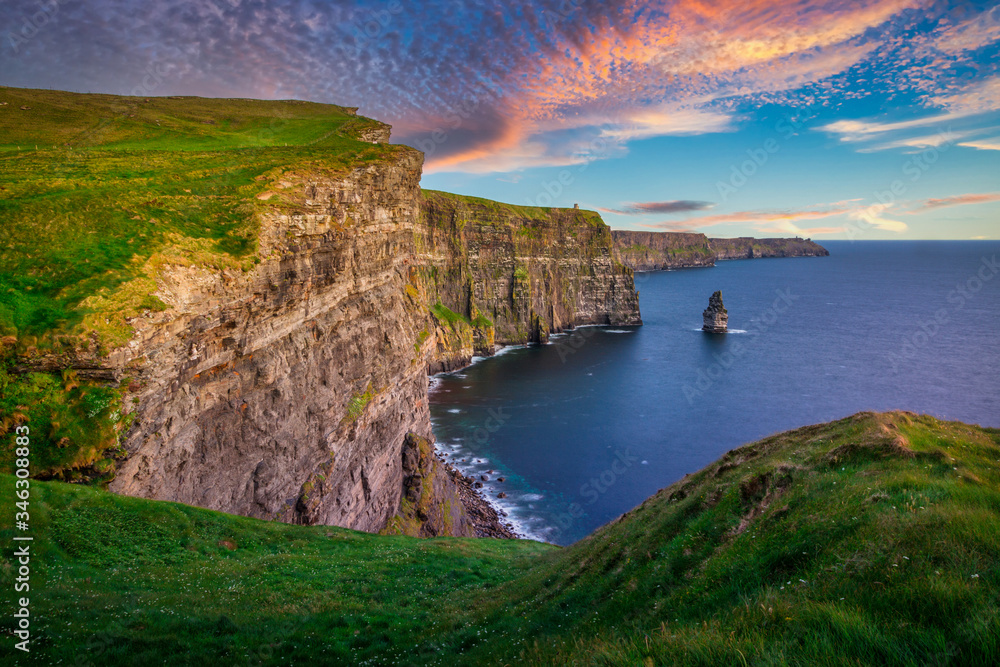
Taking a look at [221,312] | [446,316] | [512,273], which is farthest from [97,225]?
[512,273]

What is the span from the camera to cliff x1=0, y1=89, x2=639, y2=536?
1778 cm

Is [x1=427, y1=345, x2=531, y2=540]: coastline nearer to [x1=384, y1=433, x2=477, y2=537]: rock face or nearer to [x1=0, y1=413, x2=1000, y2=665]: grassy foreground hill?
[x1=384, y1=433, x2=477, y2=537]: rock face

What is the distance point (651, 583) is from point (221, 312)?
75.7ft

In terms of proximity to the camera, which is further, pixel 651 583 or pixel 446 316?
pixel 446 316

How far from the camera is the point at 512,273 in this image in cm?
12912

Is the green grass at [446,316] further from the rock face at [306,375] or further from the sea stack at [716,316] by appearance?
the sea stack at [716,316]

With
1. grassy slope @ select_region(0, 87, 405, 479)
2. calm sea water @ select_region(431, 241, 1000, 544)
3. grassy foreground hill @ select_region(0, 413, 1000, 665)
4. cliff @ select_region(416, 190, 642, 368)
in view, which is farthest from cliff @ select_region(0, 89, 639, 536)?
cliff @ select_region(416, 190, 642, 368)

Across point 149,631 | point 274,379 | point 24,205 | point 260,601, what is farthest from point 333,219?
point 149,631

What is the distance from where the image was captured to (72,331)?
1734cm

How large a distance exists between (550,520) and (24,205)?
46.6 metres

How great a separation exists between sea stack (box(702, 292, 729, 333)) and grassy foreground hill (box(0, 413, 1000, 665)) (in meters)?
121

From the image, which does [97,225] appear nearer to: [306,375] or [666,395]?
[306,375]

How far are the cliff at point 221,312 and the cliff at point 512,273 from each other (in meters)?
57.6

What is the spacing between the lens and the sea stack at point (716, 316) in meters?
127
